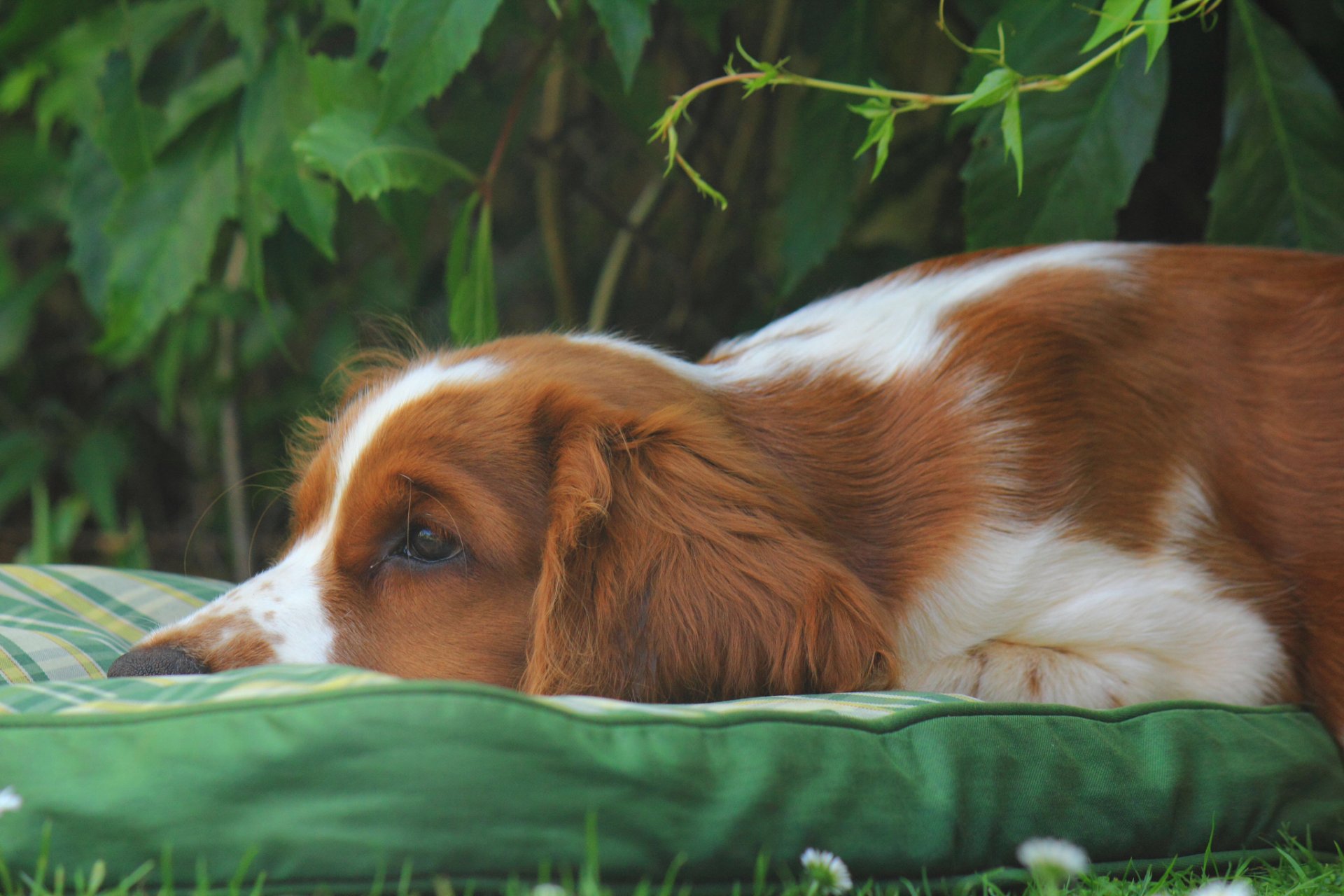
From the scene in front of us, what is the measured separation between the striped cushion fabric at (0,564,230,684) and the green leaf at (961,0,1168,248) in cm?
161

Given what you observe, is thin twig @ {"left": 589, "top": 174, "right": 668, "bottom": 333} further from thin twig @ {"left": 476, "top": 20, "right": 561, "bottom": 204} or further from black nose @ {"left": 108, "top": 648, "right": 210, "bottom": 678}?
black nose @ {"left": 108, "top": 648, "right": 210, "bottom": 678}

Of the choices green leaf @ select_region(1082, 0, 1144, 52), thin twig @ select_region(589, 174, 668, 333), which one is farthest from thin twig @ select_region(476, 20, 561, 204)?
green leaf @ select_region(1082, 0, 1144, 52)

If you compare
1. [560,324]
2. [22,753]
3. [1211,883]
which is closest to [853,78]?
[560,324]

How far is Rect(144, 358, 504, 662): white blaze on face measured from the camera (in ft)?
5.99

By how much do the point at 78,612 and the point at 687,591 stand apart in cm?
118

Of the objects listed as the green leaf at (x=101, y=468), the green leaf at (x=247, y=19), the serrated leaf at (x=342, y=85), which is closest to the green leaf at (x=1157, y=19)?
the serrated leaf at (x=342, y=85)

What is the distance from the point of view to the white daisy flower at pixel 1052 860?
1.35m

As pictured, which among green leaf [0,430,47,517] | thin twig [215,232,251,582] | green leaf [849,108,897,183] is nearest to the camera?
green leaf [849,108,897,183]

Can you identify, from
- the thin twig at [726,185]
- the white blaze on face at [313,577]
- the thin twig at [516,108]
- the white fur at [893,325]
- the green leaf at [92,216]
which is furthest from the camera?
the thin twig at [726,185]

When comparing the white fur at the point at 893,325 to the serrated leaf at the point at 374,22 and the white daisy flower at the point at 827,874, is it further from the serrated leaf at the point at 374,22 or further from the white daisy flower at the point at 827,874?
the white daisy flower at the point at 827,874

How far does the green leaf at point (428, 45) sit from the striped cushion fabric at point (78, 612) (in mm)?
1002

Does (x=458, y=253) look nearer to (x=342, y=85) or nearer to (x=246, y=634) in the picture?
(x=342, y=85)

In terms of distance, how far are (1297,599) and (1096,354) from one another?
0.45 meters

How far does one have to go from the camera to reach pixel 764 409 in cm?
207
